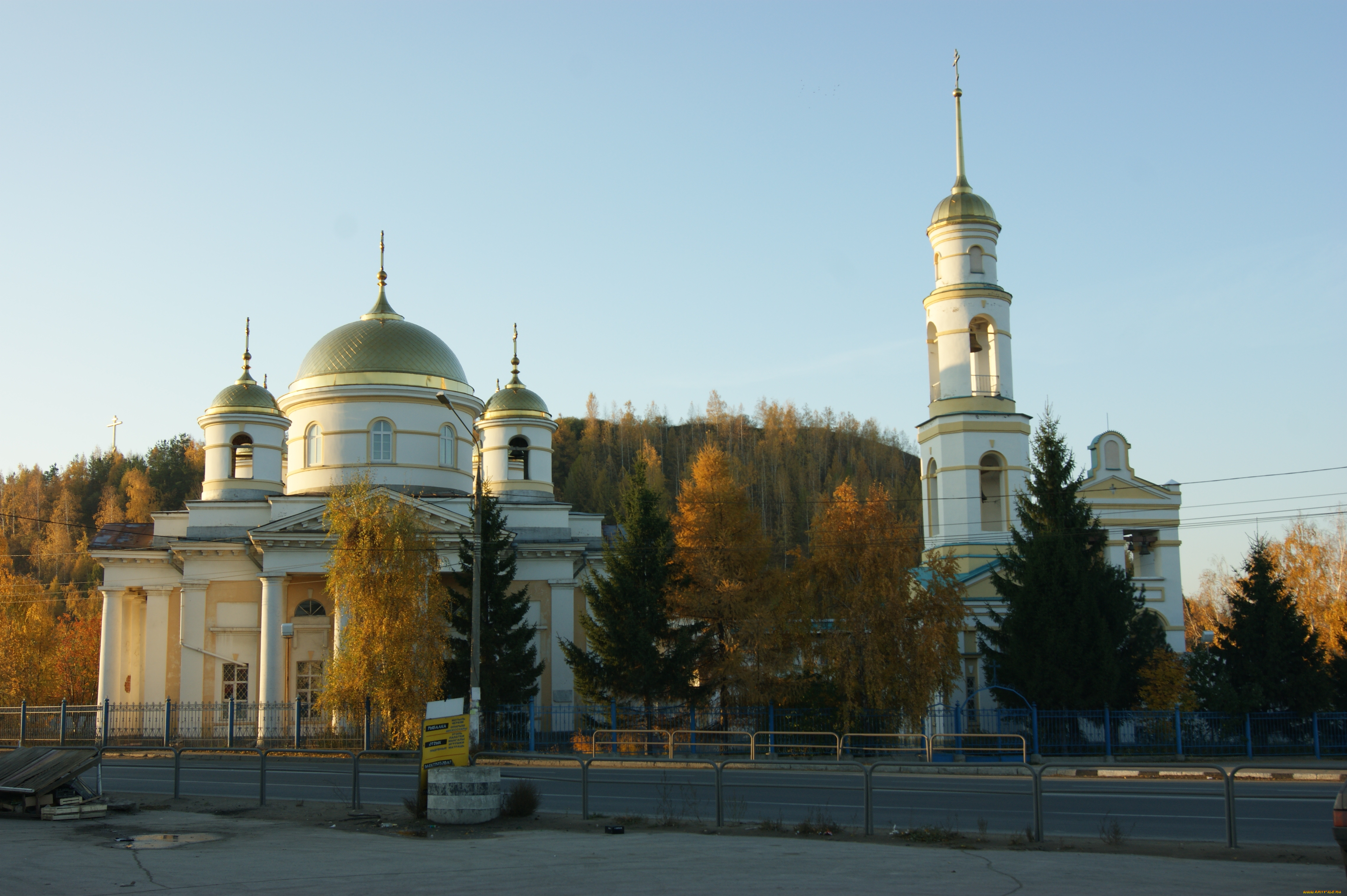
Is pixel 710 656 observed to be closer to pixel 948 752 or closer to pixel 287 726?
pixel 948 752

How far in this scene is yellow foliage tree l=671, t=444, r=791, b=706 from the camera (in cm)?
2877

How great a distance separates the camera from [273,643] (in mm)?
36125

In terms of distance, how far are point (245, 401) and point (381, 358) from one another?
525 centimetres

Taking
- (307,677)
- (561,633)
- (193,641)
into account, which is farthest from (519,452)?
(193,641)

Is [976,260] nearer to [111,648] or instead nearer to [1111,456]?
[1111,456]

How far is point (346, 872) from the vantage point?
36.7 feet

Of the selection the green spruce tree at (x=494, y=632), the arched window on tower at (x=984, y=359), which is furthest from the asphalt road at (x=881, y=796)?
the arched window on tower at (x=984, y=359)

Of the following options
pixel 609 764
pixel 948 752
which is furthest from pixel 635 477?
pixel 948 752

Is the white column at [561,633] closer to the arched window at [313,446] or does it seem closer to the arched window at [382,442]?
the arched window at [382,442]

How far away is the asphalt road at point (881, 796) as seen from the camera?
1443 centimetres

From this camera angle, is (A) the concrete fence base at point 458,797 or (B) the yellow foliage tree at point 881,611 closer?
(A) the concrete fence base at point 458,797

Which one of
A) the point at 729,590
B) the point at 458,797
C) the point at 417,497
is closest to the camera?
the point at 458,797

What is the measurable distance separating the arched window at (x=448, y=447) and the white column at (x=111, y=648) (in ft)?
40.0

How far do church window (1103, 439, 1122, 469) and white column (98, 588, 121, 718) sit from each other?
111ft
